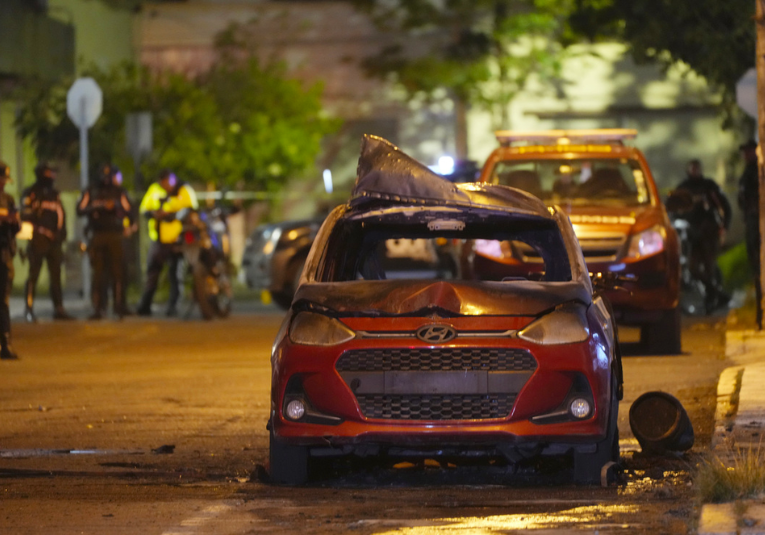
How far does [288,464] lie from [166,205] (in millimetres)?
12455

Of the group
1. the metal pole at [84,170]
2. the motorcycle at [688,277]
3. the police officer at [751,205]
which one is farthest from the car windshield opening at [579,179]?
the metal pole at [84,170]

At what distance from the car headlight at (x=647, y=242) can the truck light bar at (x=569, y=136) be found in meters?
1.43

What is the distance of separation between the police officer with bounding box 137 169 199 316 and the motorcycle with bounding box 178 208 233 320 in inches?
10.5

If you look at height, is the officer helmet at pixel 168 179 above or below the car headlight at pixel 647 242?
above

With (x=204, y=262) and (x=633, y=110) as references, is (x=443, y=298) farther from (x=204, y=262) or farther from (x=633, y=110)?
(x=633, y=110)

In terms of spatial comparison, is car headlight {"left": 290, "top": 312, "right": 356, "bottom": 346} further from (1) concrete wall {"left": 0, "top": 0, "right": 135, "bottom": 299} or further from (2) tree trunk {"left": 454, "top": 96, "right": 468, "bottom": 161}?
(2) tree trunk {"left": 454, "top": 96, "right": 468, "bottom": 161}

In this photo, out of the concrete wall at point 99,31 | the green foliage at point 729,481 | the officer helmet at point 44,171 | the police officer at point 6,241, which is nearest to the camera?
the green foliage at point 729,481

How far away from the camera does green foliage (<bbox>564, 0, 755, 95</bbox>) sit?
57.5 feet

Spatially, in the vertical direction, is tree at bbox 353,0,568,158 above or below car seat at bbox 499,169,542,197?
above

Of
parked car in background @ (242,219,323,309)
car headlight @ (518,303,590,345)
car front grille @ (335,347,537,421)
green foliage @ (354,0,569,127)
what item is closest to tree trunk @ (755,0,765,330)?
parked car in background @ (242,219,323,309)

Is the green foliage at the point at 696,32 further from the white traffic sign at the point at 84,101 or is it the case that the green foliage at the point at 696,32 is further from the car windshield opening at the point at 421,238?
the car windshield opening at the point at 421,238

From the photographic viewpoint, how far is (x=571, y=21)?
67.6 feet

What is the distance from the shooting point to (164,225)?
2003 cm

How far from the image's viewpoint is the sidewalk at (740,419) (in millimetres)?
6118
